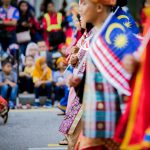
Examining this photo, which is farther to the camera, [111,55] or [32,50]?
[32,50]

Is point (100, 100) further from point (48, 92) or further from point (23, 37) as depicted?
point (23, 37)

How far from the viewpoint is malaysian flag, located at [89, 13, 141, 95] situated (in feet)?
15.7

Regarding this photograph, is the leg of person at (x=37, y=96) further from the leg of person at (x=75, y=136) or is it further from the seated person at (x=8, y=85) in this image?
the leg of person at (x=75, y=136)

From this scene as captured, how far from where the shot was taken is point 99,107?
4.70 m

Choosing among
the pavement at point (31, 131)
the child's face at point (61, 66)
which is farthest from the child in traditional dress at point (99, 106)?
the child's face at point (61, 66)

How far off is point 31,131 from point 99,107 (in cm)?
565

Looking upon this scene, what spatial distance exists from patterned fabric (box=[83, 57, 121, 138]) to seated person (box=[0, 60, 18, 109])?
29.1ft

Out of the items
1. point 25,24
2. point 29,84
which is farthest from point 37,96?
point 25,24

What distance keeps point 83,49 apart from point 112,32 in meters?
1.63

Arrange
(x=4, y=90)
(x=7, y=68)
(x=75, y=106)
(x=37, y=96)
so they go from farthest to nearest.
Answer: (x=37, y=96) < (x=7, y=68) < (x=4, y=90) < (x=75, y=106)

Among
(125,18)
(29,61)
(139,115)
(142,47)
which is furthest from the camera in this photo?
(29,61)

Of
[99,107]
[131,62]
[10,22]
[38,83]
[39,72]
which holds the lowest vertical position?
[38,83]

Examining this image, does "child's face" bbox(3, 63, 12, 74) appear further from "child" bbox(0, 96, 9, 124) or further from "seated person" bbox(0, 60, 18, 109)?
"child" bbox(0, 96, 9, 124)

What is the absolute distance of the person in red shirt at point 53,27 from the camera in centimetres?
1625
